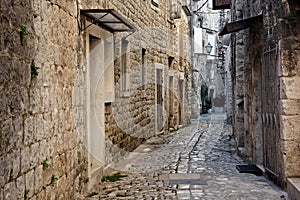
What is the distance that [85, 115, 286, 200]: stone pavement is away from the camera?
19.5 ft

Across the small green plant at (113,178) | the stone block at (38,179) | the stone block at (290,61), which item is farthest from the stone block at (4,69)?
the small green plant at (113,178)

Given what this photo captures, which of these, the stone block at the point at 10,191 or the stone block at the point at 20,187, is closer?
the stone block at the point at 10,191

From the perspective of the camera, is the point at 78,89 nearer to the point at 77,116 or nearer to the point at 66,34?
the point at 77,116

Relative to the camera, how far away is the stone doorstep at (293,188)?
514cm

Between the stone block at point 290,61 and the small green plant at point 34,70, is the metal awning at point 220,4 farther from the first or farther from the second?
the small green plant at point 34,70

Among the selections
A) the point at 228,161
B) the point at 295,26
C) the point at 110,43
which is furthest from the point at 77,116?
the point at 228,161

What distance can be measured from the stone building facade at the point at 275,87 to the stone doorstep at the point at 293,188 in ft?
0.09

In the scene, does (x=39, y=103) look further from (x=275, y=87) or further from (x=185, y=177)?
(x=185, y=177)

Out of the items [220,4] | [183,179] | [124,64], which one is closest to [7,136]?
[183,179]

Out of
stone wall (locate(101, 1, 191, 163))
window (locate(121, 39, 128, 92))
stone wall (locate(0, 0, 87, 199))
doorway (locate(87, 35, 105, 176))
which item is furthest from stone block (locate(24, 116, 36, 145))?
window (locate(121, 39, 128, 92))

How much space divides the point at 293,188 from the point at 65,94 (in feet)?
9.22

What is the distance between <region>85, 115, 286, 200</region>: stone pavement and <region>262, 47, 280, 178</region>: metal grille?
1.10ft

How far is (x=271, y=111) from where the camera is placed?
6.58m

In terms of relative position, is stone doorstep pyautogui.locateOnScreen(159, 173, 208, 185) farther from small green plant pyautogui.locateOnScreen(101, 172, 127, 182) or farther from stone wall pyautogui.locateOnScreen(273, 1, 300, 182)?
stone wall pyautogui.locateOnScreen(273, 1, 300, 182)
